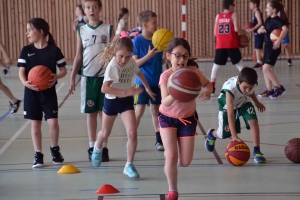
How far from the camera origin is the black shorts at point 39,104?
5695 mm

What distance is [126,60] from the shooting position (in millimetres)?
5215

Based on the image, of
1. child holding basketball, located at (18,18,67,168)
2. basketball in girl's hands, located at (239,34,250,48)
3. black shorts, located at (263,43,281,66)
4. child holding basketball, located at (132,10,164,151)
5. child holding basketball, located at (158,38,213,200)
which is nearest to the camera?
child holding basketball, located at (158,38,213,200)

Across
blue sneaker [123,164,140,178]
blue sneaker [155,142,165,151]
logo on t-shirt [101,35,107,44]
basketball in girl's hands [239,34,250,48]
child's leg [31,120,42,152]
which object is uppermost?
logo on t-shirt [101,35,107,44]

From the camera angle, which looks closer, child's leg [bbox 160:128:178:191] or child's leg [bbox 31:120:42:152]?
child's leg [bbox 160:128:178:191]

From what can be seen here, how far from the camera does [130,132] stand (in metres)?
5.20

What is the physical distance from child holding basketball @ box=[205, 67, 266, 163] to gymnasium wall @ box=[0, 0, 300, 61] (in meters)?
14.3

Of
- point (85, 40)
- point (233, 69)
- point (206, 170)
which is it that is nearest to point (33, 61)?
point (85, 40)

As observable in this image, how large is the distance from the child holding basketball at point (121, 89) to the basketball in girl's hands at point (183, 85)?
3.13ft

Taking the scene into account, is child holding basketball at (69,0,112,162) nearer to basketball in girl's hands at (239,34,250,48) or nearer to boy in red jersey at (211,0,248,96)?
boy in red jersey at (211,0,248,96)

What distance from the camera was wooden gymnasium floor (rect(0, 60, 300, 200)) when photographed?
472 cm

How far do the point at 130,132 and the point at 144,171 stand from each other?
495mm

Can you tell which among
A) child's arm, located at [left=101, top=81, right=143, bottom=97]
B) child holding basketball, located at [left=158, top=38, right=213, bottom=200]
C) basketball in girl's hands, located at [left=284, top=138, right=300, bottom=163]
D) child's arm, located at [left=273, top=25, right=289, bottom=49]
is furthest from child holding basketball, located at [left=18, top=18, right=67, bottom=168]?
child's arm, located at [left=273, top=25, right=289, bottom=49]

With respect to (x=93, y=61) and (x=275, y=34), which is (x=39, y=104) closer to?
(x=93, y=61)

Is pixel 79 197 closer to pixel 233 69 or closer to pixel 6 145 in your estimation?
pixel 6 145
